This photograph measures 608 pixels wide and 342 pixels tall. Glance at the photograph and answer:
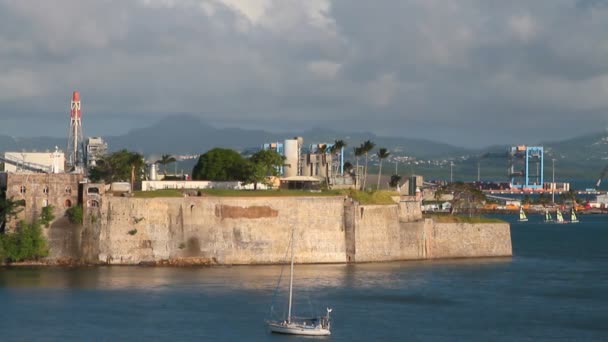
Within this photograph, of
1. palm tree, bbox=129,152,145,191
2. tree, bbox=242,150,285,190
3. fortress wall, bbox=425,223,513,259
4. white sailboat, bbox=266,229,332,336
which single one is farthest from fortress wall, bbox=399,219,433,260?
white sailboat, bbox=266,229,332,336

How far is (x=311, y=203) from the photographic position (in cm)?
9150

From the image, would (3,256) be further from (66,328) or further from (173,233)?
(66,328)

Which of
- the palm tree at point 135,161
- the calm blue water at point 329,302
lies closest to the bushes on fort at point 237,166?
the palm tree at point 135,161

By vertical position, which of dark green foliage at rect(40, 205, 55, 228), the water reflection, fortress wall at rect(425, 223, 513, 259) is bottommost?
the water reflection

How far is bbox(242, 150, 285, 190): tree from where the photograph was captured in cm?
10069

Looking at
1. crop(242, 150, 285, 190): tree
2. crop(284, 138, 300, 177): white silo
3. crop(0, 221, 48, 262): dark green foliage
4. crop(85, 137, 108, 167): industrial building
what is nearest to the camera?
crop(0, 221, 48, 262): dark green foliage

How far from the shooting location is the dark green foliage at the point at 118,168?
10212 cm

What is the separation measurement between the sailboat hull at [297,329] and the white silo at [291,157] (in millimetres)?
52457

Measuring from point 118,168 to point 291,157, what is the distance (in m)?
21.1

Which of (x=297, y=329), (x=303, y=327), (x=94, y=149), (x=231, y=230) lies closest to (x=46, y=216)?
(x=231, y=230)

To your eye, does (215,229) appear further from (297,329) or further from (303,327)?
(303,327)

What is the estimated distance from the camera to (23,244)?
8712cm

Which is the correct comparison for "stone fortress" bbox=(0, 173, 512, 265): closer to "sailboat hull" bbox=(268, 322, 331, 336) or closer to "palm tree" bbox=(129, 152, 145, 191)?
"palm tree" bbox=(129, 152, 145, 191)

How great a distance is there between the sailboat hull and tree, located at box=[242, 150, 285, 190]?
3552cm
